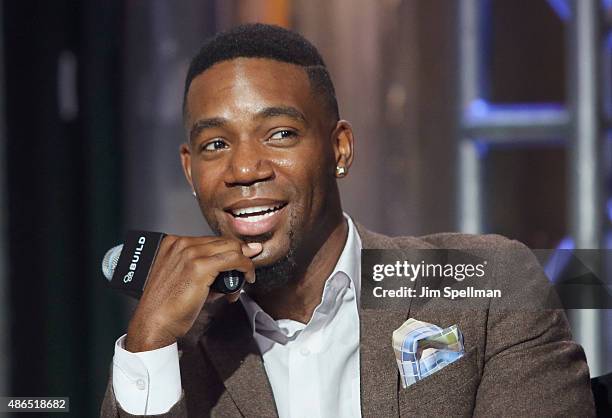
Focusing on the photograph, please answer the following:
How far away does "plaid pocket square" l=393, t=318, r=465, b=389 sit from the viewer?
4.58ft

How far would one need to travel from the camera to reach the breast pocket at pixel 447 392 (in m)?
1.38

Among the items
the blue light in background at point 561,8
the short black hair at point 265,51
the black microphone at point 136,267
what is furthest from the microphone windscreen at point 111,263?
the blue light in background at point 561,8

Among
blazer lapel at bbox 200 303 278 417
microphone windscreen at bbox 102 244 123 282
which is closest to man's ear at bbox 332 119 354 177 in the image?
blazer lapel at bbox 200 303 278 417

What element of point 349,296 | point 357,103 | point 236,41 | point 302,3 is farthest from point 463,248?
point 302,3

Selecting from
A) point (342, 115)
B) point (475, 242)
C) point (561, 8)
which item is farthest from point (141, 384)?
point (561, 8)

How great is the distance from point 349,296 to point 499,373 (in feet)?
1.02

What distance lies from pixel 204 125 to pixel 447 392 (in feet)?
2.01

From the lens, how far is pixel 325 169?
1515 millimetres

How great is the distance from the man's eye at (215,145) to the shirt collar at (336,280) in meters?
0.28

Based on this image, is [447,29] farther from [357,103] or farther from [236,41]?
[236,41]

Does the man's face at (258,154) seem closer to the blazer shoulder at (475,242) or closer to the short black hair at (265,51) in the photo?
the short black hair at (265,51)

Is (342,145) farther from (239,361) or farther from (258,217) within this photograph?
(239,361)

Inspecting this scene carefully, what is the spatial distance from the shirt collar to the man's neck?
2 cm

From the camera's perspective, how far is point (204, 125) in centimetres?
147
